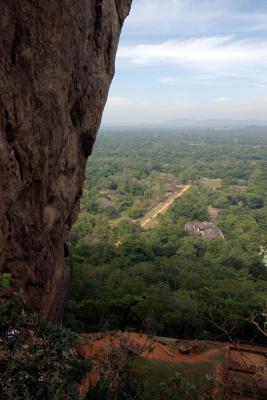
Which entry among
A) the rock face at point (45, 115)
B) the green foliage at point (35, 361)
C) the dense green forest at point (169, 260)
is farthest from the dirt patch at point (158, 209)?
the green foliage at point (35, 361)

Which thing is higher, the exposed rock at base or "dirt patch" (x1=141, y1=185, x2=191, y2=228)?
the exposed rock at base

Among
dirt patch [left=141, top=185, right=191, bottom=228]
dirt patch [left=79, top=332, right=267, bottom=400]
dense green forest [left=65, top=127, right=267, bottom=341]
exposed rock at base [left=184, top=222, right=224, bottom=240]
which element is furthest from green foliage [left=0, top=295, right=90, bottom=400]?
dirt patch [left=141, top=185, right=191, bottom=228]

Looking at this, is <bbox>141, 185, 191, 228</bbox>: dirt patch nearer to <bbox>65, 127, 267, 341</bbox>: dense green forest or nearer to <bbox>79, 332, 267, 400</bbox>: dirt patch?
<bbox>65, 127, 267, 341</bbox>: dense green forest

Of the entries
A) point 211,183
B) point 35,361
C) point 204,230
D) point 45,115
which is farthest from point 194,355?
point 211,183

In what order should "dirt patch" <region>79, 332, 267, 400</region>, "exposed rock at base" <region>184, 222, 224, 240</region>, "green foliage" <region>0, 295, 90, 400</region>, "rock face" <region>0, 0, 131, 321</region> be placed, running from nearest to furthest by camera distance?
"green foliage" <region>0, 295, 90, 400</region>
"rock face" <region>0, 0, 131, 321</region>
"dirt patch" <region>79, 332, 267, 400</region>
"exposed rock at base" <region>184, 222, 224, 240</region>

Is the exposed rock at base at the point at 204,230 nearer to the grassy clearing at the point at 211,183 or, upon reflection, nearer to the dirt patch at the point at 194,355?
the dirt patch at the point at 194,355

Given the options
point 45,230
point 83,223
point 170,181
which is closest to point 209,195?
point 170,181
